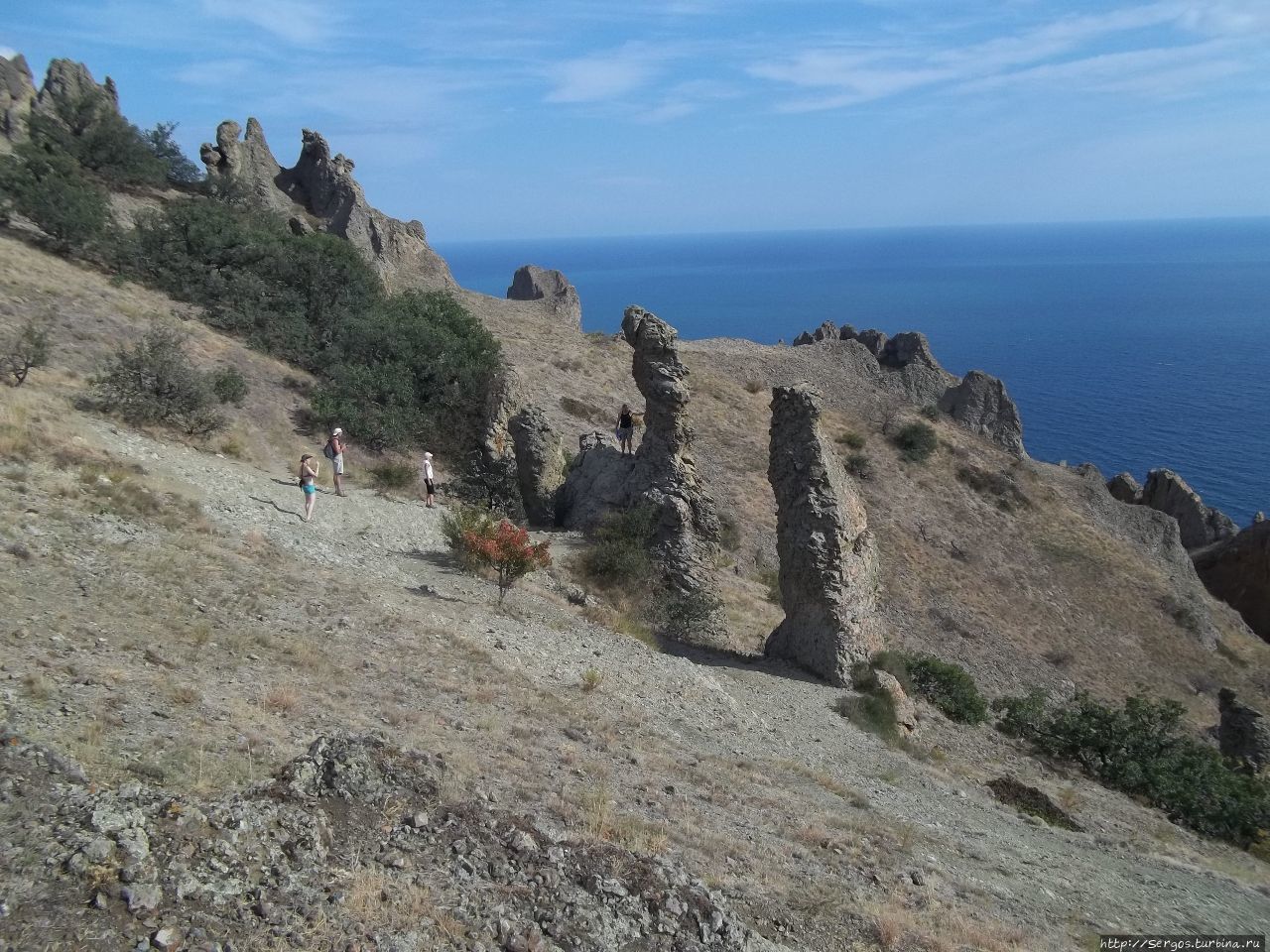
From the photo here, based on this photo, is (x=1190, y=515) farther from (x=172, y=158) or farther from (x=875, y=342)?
(x=172, y=158)

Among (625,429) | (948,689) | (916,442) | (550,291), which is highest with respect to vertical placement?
(550,291)

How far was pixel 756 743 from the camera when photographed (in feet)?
35.4

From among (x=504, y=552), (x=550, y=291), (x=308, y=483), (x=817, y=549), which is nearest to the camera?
(x=504, y=552)

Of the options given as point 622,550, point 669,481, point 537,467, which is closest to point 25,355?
point 537,467

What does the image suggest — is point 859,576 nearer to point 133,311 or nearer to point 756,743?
point 756,743

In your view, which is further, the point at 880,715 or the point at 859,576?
the point at 859,576

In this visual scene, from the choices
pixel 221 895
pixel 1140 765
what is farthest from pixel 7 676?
pixel 1140 765

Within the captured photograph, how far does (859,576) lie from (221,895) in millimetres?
12198

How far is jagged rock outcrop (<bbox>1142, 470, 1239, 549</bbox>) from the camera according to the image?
1549 inches

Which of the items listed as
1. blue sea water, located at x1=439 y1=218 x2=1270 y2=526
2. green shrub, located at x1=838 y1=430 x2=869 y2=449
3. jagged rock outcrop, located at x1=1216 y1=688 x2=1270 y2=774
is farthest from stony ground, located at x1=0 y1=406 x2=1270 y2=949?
blue sea water, located at x1=439 y1=218 x2=1270 y2=526

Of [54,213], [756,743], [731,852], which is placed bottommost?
[756,743]

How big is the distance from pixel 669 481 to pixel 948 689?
6.89 meters

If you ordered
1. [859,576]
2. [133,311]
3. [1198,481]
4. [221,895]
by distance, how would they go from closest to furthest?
[221,895], [859,576], [133,311], [1198,481]

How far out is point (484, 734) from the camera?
8.20m
